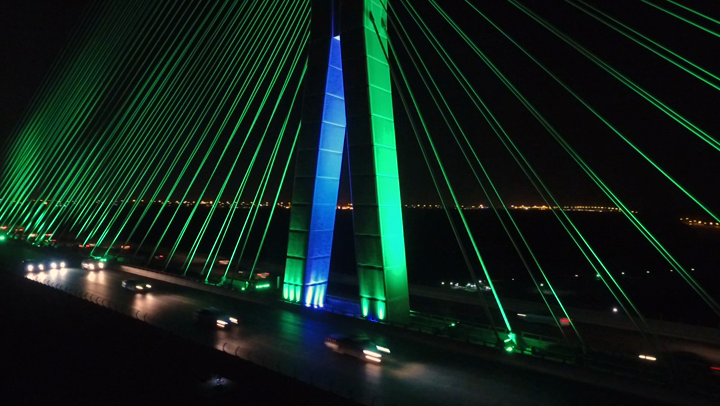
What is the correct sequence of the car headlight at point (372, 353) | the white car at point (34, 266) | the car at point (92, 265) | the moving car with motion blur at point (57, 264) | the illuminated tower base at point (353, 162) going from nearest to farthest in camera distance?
the car headlight at point (372, 353) < the illuminated tower base at point (353, 162) < the white car at point (34, 266) < the moving car with motion blur at point (57, 264) < the car at point (92, 265)

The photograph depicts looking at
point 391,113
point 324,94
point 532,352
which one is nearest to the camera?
point 532,352

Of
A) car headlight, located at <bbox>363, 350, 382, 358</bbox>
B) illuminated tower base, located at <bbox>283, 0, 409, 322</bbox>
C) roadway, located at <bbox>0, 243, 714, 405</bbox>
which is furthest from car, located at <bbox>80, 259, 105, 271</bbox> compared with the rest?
car headlight, located at <bbox>363, 350, 382, 358</bbox>

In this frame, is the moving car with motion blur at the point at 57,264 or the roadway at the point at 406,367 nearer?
the roadway at the point at 406,367

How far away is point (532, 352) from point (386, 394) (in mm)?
3988

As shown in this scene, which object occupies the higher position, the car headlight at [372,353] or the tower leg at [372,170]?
the tower leg at [372,170]

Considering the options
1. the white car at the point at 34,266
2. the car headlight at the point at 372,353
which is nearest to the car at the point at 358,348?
the car headlight at the point at 372,353

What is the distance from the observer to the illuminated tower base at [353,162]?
13.9 m

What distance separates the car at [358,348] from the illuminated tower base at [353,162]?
2.87m

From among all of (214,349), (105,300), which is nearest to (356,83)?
(214,349)

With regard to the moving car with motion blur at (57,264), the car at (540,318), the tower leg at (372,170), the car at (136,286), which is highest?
the tower leg at (372,170)

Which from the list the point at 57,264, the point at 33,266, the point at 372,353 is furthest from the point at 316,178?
the point at 57,264

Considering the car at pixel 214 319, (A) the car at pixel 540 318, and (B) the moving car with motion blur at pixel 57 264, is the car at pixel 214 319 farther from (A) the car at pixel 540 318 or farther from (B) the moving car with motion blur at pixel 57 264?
(B) the moving car with motion blur at pixel 57 264

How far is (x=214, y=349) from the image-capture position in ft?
35.8

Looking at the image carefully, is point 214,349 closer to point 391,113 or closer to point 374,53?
point 391,113
